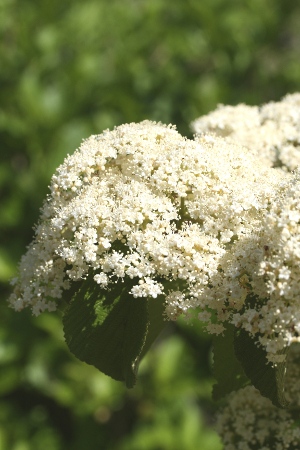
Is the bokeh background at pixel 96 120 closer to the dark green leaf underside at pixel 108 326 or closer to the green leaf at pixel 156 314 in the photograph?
the green leaf at pixel 156 314

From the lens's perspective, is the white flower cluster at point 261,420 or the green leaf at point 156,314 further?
the white flower cluster at point 261,420

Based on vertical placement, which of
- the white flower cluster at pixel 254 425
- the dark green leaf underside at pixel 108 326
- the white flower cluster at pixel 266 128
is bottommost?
the dark green leaf underside at pixel 108 326

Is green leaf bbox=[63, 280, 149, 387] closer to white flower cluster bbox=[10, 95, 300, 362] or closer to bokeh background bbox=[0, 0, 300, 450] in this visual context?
white flower cluster bbox=[10, 95, 300, 362]

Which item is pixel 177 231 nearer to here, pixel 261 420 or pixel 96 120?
pixel 261 420

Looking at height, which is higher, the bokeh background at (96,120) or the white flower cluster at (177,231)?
the bokeh background at (96,120)

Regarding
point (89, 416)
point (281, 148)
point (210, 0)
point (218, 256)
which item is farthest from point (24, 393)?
point (210, 0)

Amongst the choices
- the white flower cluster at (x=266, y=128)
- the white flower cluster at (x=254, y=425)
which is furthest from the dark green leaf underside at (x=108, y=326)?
the white flower cluster at (x=266, y=128)

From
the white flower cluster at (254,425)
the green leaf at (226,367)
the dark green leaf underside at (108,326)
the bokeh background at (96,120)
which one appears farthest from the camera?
the bokeh background at (96,120)
